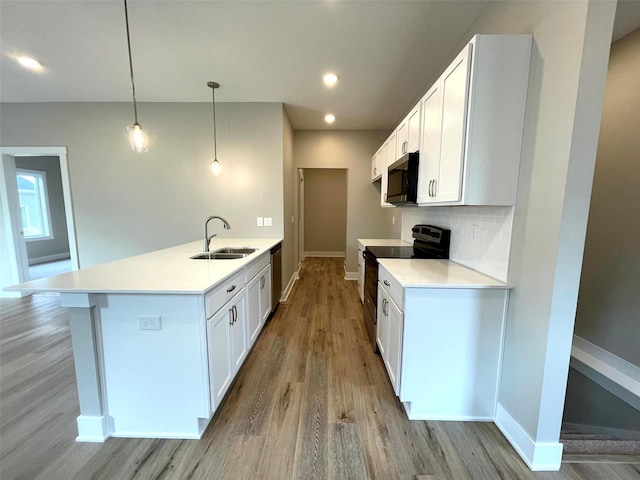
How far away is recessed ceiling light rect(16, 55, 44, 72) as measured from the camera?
2535 mm

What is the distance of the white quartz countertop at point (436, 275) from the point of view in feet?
5.08

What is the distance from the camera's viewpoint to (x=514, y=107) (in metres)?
1.42

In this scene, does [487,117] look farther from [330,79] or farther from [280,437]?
[280,437]

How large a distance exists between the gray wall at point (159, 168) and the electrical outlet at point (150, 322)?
90.8 inches

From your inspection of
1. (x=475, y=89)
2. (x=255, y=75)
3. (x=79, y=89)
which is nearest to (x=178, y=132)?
(x=79, y=89)

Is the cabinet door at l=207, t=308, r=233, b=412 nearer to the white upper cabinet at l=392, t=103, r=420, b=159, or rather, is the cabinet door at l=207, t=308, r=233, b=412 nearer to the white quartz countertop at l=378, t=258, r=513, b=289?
the white quartz countertop at l=378, t=258, r=513, b=289

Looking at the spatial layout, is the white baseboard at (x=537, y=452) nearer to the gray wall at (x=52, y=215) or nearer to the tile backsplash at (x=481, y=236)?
the tile backsplash at (x=481, y=236)

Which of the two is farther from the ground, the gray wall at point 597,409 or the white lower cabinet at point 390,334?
the white lower cabinet at point 390,334

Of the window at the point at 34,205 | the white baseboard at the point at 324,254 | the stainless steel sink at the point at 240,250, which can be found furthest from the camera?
the white baseboard at the point at 324,254

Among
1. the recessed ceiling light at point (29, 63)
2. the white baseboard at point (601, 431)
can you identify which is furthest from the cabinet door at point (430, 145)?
the recessed ceiling light at point (29, 63)

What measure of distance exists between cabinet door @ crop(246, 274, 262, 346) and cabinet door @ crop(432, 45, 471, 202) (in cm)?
175

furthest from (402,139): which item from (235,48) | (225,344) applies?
(225,344)

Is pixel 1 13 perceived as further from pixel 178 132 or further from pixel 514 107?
pixel 514 107

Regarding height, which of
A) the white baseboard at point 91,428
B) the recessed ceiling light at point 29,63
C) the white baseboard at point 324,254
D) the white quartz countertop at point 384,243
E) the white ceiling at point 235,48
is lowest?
the white baseboard at point 91,428
